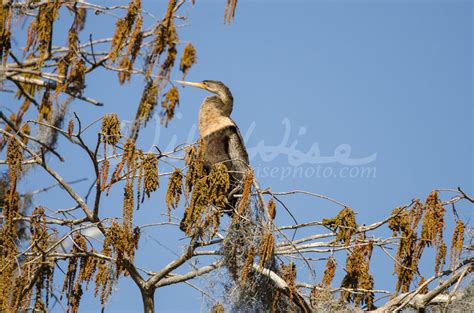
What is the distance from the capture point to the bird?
7148 millimetres

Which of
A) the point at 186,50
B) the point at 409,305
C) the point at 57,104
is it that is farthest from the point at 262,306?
the point at 57,104

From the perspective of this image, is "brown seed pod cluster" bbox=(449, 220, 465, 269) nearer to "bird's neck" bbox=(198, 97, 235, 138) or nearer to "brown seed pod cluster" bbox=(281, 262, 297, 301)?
"brown seed pod cluster" bbox=(281, 262, 297, 301)

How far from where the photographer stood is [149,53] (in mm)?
6191

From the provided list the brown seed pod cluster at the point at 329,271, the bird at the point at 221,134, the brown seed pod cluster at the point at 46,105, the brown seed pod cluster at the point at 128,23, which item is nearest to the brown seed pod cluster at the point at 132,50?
the brown seed pod cluster at the point at 128,23

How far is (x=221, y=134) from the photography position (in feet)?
23.9

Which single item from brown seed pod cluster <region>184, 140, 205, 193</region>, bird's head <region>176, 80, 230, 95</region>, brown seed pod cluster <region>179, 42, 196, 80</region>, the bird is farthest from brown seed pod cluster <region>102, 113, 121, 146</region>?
bird's head <region>176, 80, 230, 95</region>

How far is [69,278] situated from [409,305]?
85.4 inches

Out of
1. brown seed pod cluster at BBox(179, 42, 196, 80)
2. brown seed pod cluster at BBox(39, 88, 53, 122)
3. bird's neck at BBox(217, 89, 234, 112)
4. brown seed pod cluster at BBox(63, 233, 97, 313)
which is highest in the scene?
bird's neck at BBox(217, 89, 234, 112)

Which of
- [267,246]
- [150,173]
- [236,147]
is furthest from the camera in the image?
[236,147]

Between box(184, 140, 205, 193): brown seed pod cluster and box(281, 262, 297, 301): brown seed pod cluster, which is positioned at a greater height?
box(184, 140, 205, 193): brown seed pod cluster

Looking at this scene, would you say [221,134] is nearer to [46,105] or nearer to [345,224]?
[46,105]

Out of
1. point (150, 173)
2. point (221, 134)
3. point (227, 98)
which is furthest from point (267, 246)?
point (227, 98)

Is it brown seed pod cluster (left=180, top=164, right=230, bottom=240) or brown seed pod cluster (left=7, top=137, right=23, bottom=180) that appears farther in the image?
brown seed pod cluster (left=7, top=137, right=23, bottom=180)

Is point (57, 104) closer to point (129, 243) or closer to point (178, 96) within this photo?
point (178, 96)
